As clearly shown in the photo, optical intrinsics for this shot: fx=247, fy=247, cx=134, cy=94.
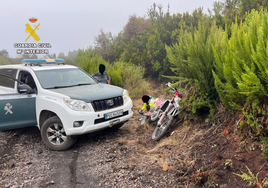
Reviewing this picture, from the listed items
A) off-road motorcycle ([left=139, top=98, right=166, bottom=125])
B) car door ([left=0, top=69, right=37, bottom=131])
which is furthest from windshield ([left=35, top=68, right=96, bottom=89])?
off-road motorcycle ([left=139, top=98, right=166, bottom=125])

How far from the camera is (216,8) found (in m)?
16.3

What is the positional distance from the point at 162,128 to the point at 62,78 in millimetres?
2748

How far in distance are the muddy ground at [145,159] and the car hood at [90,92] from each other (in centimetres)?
99

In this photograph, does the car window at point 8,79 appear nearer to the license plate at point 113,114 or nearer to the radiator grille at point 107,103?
the radiator grille at point 107,103

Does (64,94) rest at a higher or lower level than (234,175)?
higher

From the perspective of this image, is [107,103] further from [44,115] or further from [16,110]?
[16,110]

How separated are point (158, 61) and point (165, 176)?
39.1 feet

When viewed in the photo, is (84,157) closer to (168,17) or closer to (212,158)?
(212,158)

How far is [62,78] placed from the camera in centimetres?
616

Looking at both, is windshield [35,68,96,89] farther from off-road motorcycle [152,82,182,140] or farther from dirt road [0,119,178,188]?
off-road motorcycle [152,82,182,140]

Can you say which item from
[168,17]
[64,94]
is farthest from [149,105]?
[168,17]

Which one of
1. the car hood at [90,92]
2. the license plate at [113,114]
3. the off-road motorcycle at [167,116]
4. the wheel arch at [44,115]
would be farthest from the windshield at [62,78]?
the off-road motorcycle at [167,116]

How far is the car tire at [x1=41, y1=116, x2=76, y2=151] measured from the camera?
519 centimetres

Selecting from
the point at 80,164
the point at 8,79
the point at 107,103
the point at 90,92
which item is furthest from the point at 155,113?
the point at 8,79
